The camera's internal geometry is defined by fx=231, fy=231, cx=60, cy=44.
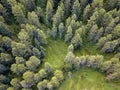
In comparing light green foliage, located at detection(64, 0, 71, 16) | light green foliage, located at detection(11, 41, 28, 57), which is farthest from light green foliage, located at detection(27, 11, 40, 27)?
light green foliage, located at detection(64, 0, 71, 16)

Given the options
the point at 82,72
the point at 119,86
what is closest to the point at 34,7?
the point at 82,72

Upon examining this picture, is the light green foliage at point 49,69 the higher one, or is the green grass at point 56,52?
the green grass at point 56,52

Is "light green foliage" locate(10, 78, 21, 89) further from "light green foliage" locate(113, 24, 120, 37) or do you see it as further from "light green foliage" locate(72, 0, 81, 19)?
"light green foliage" locate(113, 24, 120, 37)

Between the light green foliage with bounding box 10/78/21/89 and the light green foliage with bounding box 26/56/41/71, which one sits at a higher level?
the light green foliage with bounding box 26/56/41/71

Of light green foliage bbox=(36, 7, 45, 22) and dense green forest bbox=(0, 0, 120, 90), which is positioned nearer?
dense green forest bbox=(0, 0, 120, 90)

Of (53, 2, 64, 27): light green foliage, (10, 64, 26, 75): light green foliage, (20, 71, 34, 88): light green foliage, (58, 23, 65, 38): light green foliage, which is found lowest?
(20, 71, 34, 88): light green foliage

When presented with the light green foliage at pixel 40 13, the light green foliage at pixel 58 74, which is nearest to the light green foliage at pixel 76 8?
the light green foliage at pixel 40 13

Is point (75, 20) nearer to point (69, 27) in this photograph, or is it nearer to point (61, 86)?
point (69, 27)

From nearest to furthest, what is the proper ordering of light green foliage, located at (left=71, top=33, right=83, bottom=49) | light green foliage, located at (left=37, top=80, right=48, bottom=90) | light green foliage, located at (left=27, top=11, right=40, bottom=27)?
light green foliage, located at (left=37, top=80, right=48, bottom=90) < light green foliage, located at (left=71, top=33, right=83, bottom=49) < light green foliage, located at (left=27, top=11, right=40, bottom=27)

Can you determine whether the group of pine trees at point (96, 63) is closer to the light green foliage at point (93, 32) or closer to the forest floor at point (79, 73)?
the forest floor at point (79, 73)
